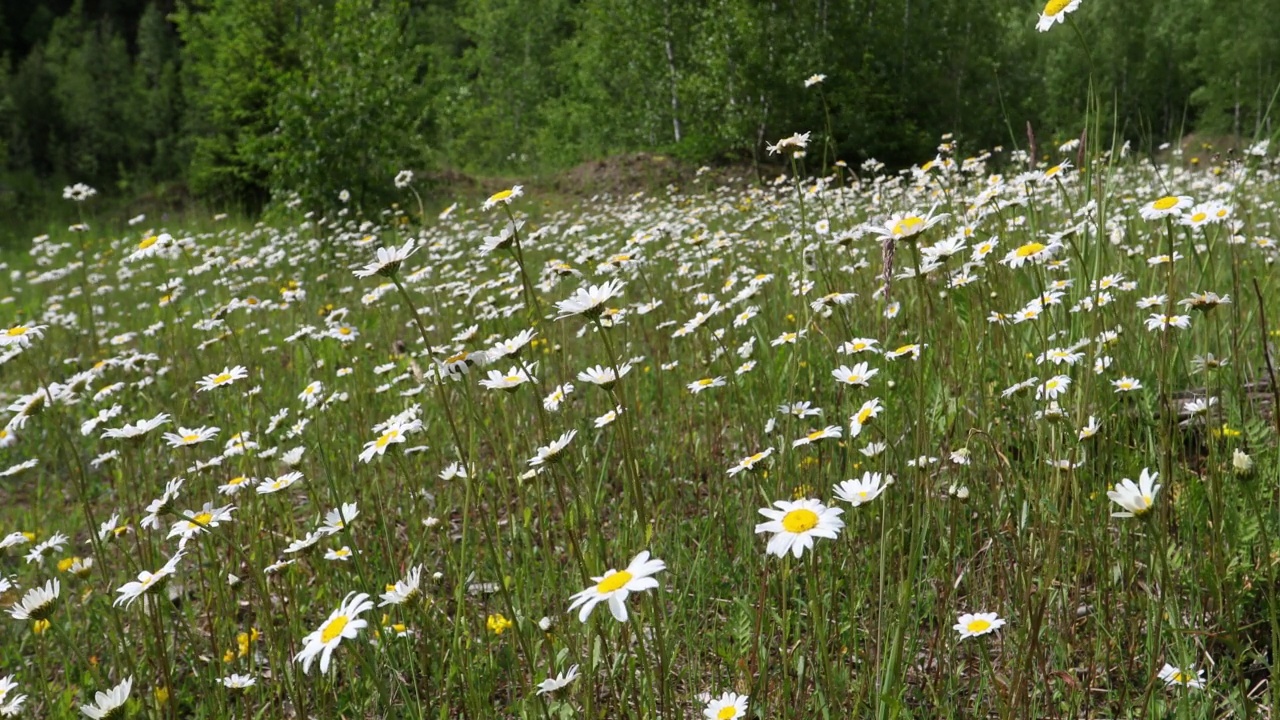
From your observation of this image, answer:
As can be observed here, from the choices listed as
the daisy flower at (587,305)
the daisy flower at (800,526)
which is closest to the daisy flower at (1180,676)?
the daisy flower at (800,526)

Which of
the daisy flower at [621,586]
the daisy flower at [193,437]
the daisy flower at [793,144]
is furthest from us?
the daisy flower at [793,144]

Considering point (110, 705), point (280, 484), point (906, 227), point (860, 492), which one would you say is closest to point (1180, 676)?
point (860, 492)

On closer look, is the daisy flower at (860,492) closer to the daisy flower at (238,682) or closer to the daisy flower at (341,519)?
the daisy flower at (341,519)

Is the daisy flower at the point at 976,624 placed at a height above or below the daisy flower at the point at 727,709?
above

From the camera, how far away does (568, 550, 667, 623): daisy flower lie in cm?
91

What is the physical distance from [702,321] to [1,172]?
65.2ft

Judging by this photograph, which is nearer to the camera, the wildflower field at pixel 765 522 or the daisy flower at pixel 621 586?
the daisy flower at pixel 621 586

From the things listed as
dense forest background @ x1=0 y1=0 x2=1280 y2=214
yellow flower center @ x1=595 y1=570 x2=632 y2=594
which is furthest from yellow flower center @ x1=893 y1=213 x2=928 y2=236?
dense forest background @ x1=0 y1=0 x2=1280 y2=214

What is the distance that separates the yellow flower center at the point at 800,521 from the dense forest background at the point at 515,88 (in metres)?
6.52

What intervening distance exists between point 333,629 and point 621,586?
0.39m

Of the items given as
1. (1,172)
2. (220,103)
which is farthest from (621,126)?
(1,172)

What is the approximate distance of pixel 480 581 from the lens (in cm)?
212

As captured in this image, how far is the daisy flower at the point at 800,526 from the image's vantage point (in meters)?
0.97

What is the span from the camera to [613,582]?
0.99 metres
